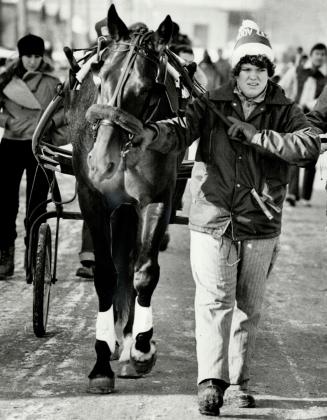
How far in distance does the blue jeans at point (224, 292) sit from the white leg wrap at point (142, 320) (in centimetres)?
73

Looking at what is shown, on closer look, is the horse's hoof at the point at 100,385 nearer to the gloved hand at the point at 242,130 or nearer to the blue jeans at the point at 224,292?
the blue jeans at the point at 224,292

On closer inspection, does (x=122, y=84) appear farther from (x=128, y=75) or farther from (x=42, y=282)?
(x=42, y=282)

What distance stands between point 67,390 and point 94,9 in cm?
10799

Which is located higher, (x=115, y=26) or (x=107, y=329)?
(x=115, y=26)

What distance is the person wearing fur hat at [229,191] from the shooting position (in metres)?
6.47

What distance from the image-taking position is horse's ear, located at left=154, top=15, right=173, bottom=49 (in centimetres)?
Result: 693

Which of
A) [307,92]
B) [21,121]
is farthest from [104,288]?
[307,92]

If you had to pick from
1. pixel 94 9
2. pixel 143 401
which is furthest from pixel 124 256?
pixel 94 9

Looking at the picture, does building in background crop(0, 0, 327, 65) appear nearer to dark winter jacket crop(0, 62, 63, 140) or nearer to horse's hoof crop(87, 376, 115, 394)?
dark winter jacket crop(0, 62, 63, 140)

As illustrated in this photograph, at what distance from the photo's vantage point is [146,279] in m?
7.26

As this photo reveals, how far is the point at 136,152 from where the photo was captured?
7.09m

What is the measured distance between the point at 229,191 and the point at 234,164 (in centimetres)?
16

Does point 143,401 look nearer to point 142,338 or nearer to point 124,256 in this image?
point 142,338

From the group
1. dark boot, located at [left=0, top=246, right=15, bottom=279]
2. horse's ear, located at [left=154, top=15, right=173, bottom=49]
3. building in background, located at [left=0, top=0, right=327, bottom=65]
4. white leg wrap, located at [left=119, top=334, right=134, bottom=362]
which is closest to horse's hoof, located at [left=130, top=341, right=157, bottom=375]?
white leg wrap, located at [left=119, top=334, right=134, bottom=362]
